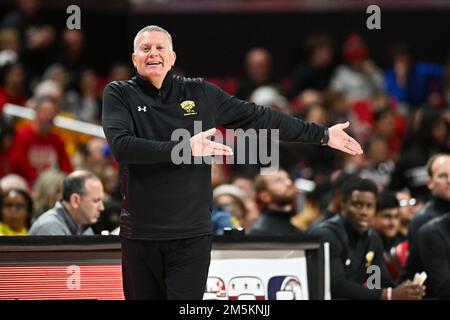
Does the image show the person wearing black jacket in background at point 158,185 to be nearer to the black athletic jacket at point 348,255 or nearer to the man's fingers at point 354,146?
the man's fingers at point 354,146

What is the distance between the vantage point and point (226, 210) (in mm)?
8680

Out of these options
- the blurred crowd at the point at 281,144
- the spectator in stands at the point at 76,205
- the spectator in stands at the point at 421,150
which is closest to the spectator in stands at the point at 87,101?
the blurred crowd at the point at 281,144

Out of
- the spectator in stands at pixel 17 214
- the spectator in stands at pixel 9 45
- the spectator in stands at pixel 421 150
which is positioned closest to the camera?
the spectator in stands at pixel 17 214

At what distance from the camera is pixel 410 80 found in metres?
14.1

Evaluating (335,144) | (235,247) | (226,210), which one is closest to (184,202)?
(335,144)

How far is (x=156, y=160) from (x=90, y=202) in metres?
2.31

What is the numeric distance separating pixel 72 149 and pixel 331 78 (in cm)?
368

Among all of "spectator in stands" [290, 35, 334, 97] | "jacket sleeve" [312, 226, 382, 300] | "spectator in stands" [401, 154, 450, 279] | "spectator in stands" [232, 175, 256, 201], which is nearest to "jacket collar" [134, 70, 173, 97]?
"jacket sleeve" [312, 226, 382, 300]

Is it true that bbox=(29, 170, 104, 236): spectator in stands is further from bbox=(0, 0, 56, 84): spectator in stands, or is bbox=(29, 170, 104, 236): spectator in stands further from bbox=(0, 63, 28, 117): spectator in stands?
bbox=(0, 0, 56, 84): spectator in stands

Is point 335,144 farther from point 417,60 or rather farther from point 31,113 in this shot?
point 417,60

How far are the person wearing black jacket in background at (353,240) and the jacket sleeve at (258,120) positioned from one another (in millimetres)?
1723

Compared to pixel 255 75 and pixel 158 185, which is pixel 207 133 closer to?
pixel 158 185

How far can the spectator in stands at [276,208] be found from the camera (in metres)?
8.06

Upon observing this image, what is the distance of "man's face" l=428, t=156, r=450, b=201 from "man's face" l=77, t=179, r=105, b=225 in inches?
96.9
